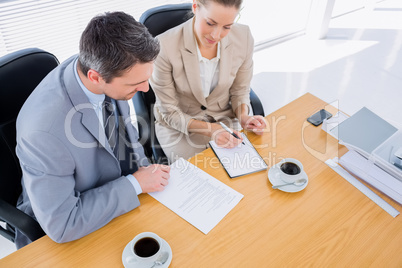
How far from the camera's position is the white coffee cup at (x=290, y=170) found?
1.11 metres

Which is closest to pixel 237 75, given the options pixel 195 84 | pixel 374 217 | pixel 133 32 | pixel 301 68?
pixel 195 84

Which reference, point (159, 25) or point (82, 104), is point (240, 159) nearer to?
point (82, 104)

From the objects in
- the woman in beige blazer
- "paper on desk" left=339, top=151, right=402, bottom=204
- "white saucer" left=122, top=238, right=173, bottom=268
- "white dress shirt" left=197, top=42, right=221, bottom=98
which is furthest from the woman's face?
"white saucer" left=122, top=238, right=173, bottom=268

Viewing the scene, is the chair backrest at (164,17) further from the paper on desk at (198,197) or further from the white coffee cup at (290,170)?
the white coffee cup at (290,170)

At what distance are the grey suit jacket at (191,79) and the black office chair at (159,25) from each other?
8 cm

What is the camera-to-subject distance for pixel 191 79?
1.52 metres

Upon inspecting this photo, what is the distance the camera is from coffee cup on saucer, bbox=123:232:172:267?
2.74 feet

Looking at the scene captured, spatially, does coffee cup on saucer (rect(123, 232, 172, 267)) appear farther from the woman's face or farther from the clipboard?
the woman's face

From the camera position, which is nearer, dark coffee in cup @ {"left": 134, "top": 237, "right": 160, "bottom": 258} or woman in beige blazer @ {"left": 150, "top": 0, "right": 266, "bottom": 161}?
dark coffee in cup @ {"left": 134, "top": 237, "right": 160, "bottom": 258}

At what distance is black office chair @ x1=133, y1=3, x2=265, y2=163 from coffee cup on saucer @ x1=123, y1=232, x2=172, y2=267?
717 mm

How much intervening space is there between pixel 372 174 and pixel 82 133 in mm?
1074

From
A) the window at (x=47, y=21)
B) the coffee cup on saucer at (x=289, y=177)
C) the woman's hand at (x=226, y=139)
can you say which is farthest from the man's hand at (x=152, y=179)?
the window at (x=47, y=21)

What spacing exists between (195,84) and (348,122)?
0.73m

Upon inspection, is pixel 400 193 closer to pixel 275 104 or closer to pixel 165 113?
pixel 165 113
